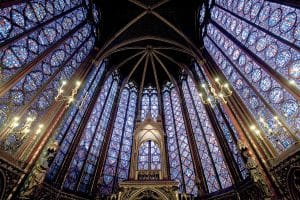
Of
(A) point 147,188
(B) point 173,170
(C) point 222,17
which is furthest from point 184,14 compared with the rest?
(A) point 147,188

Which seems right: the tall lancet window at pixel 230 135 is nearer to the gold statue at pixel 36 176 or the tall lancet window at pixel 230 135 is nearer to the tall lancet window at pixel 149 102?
the tall lancet window at pixel 149 102

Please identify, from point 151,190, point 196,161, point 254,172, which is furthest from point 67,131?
point 254,172

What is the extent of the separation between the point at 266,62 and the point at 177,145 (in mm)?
7672

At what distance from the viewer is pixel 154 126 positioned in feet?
40.0

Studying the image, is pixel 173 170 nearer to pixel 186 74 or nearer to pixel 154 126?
pixel 154 126

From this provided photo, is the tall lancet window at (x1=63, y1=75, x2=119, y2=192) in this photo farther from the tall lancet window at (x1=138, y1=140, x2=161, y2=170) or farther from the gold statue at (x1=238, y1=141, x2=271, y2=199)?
the gold statue at (x1=238, y1=141, x2=271, y2=199)

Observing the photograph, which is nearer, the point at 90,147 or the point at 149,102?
the point at 90,147

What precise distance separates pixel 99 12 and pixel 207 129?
10697 mm

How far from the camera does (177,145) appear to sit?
572 inches

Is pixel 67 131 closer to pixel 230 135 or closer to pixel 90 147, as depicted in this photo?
pixel 90 147

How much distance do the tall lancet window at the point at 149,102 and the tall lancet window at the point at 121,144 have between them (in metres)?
0.79

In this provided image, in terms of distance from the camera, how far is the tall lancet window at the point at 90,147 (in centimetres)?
1138

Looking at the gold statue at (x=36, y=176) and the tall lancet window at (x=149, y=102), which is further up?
the tall lancet window at (x=149, y=102)

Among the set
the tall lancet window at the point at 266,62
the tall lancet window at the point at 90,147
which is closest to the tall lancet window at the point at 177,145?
the tall lancet window at the point at 90,147
